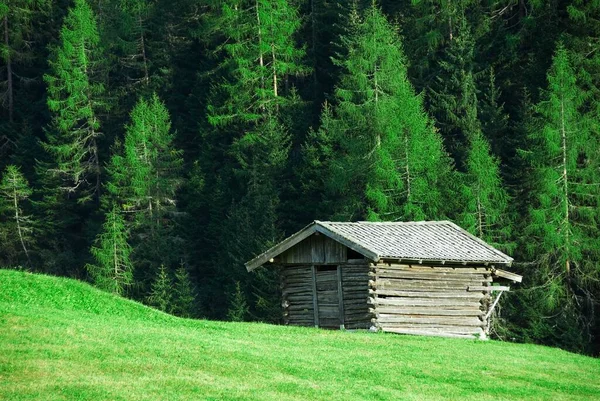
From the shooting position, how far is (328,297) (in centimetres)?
4069

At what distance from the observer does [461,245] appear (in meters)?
41.4

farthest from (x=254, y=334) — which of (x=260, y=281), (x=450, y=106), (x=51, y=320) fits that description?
(x=450, y=106)

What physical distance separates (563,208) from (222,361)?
104 feet

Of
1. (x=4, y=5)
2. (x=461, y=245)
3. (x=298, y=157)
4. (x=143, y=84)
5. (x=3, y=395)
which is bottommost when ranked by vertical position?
(x=3, y=395)

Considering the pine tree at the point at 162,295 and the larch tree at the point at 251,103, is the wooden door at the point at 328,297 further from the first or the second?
the larch tree at the point at 251,103

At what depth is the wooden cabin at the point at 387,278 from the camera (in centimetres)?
3919

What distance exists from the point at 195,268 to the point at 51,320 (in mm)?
47085

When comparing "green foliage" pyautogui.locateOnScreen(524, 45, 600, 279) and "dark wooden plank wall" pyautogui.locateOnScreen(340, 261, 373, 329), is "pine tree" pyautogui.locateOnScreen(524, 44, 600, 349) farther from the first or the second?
"dark wooden plank wall" pyautogui.locateOnScreen(340, 261, 373, 329)

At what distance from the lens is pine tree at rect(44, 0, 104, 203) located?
82.9 meters

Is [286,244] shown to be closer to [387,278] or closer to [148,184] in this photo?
[387,278]

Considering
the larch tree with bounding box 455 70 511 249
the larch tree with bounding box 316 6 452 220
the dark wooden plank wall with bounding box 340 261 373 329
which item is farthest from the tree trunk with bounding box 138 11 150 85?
Answer: the dark wooden plank wall with bounding box 340 261 373 329

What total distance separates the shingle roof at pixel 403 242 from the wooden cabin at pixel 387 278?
0.11 ft

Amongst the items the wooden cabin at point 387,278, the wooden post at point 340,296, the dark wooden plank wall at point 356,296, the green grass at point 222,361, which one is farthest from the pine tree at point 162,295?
the green grass at point 222,361

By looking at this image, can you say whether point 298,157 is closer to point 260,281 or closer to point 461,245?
point 260,281
